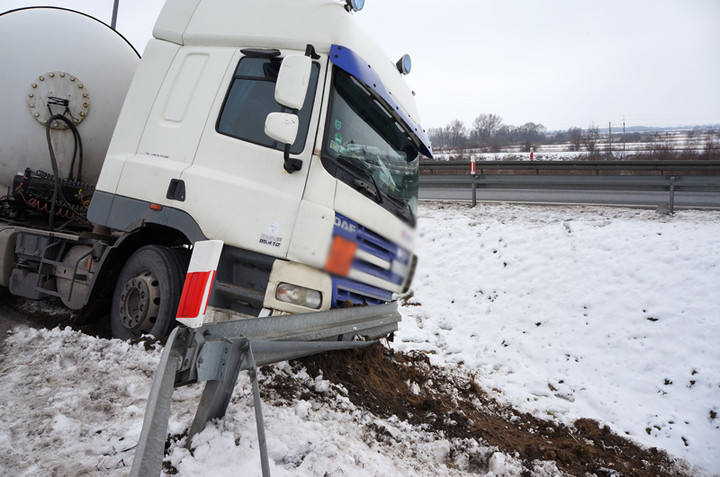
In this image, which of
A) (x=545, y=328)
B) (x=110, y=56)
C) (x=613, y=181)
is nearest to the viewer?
(x=110, y=56)

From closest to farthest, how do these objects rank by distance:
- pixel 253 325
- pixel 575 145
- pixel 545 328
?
pixel 253 325
pixel 545 328
pixel 575 145

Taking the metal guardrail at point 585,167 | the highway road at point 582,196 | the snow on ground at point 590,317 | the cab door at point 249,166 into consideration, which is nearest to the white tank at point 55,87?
the cab door at point 249,166

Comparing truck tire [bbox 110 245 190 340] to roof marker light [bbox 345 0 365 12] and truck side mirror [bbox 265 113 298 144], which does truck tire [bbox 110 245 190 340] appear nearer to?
truck side mirror [bbox 265 113 298 144]

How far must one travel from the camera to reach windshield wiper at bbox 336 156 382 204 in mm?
3445

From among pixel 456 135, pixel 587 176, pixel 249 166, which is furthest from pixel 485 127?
pixel 587 176

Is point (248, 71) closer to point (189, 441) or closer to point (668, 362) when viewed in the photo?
point (189, 441)

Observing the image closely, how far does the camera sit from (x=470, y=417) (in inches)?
147

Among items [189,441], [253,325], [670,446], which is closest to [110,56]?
[253,325]

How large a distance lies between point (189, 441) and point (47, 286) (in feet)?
10.5

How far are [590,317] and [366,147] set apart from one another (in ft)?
14.1

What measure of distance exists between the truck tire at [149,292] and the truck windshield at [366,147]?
56.7 inches

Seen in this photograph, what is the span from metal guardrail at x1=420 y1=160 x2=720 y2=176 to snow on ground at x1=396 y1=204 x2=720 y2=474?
2.10 m

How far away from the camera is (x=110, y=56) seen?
16.4 feet

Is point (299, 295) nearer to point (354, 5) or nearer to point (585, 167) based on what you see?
point (354, 5)
